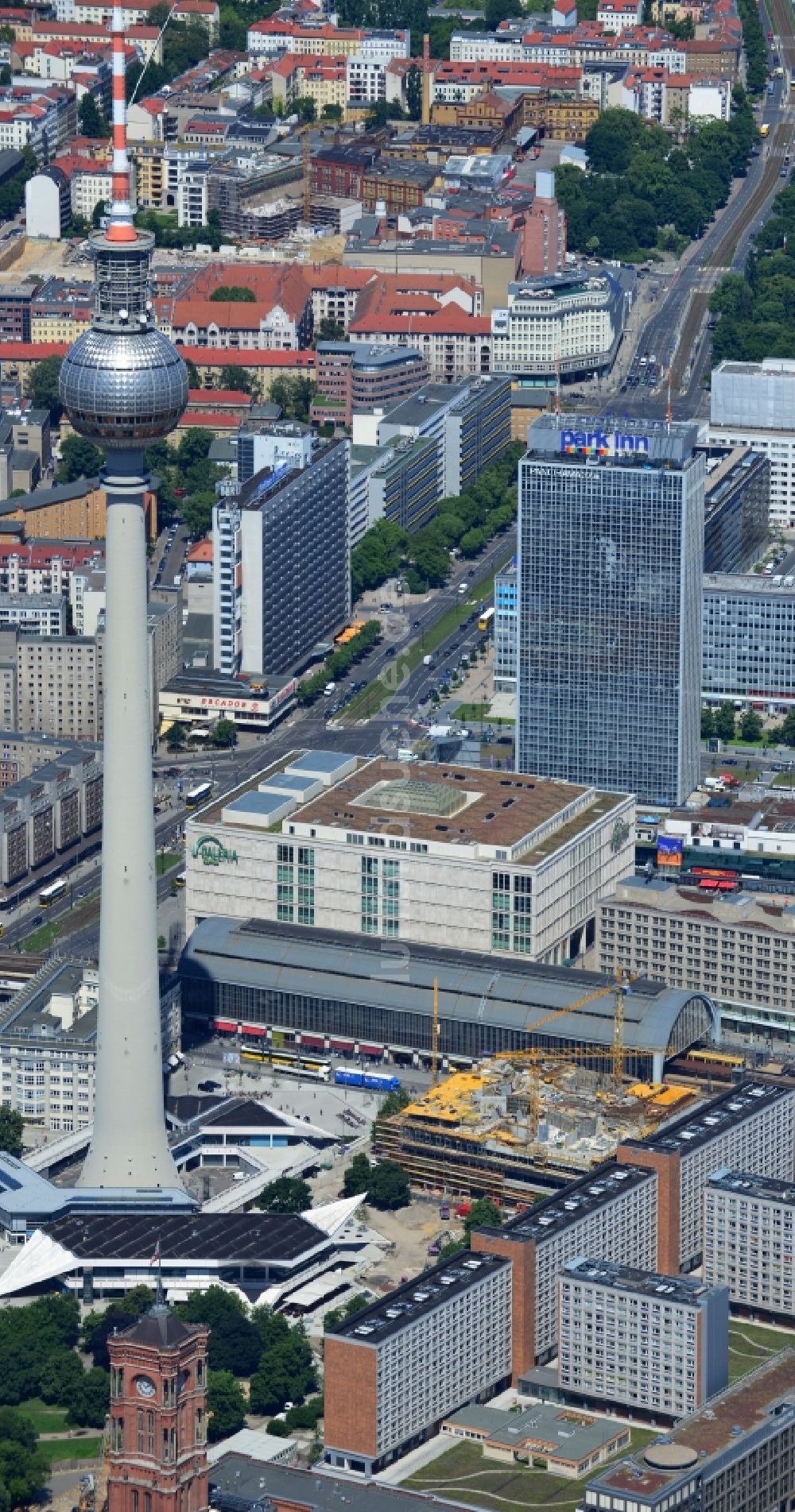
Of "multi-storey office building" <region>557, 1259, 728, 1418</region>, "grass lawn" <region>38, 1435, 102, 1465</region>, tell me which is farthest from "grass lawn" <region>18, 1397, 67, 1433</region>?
"multi-storey office building" <region>557, 1259, 728, 1418</region>

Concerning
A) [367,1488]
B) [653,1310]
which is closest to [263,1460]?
[367,1488]

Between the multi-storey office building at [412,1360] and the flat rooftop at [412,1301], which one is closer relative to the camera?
the multi-storey office building at [412,1360]

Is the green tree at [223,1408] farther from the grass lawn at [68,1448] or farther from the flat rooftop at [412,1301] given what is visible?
the flat rooftop at [412,1301]

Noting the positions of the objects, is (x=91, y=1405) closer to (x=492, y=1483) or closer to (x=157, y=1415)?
(x=492, y=1483)

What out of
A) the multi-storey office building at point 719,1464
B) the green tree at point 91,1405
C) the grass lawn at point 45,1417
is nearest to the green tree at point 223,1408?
the green tree at point 91,1405

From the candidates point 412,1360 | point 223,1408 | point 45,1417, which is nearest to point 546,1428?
point 412,1360

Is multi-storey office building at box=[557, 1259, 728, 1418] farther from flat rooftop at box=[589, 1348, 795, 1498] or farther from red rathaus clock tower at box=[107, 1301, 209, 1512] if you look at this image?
red rathaus clock tower at box=[107, 1301, 209, 1512]
